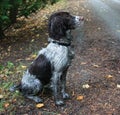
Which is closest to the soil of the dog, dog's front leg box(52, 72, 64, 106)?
dog's front leg box(52, 72, 64, 106)

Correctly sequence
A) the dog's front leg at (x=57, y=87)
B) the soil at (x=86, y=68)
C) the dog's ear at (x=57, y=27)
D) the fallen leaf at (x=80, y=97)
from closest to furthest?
1. the dog's ear at (x=57, y=27)
2. the dog's front leg at (x=57, y=87)
3. the soil at (x=86, y=68)
4. the fallen leaf at (x=80, y=97)

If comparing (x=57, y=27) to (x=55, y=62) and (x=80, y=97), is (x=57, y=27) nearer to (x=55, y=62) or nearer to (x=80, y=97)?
(x=55, y=62)

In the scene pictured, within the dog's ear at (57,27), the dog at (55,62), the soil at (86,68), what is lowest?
the soil at (86,68)

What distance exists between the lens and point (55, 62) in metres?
5.44

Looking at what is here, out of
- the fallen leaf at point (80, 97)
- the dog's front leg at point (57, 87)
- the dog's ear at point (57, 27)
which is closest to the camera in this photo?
the dog's ear at point (57, 27)

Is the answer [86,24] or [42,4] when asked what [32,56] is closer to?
[86,24]

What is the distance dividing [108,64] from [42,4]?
7.30 metres

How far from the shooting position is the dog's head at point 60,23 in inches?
205

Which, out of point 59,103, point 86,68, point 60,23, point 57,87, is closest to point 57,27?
point 60,23

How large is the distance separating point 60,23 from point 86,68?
240 cm

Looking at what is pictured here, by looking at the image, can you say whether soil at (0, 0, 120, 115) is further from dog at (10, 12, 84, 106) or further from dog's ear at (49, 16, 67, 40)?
dog's ear at (49, 16, 67, 40)

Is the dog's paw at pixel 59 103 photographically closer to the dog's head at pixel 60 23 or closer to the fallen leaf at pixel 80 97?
the fallen leaf at pixel 80 97

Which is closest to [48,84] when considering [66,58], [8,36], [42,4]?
[66,58]

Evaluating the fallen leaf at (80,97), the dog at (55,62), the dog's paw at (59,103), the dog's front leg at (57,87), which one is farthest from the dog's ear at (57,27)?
the fallen leaf at (80,97)
